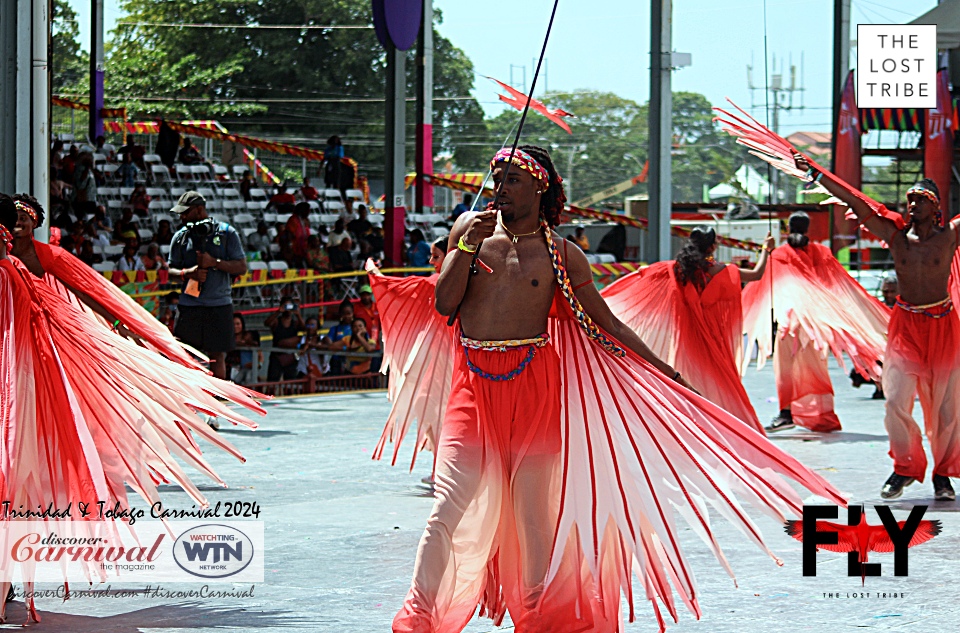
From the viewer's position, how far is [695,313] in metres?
10.5

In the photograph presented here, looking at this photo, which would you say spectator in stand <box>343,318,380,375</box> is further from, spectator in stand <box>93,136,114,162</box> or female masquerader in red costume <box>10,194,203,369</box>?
spectator in stand <box>93,136,114,162</box>

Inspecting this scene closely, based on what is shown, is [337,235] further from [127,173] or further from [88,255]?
[88,255]

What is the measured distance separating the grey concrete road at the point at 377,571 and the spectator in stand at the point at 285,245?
10.0 m

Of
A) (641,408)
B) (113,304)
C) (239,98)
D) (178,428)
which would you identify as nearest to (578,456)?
(641,408)

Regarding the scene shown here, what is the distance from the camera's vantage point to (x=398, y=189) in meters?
19.4

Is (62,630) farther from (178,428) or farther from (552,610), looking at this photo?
(552,610)

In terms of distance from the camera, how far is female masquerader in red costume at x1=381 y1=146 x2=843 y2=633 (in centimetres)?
483

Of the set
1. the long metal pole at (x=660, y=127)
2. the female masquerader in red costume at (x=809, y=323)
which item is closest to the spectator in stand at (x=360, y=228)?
the long metal pole at (x=660, y=127)

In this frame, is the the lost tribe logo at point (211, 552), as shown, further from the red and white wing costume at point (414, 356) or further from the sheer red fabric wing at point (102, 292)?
the red and white wing costume at point (414, 356)

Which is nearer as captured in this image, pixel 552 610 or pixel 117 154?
pixel 552 610

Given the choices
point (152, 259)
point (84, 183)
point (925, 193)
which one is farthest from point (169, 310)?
point (925, 193)

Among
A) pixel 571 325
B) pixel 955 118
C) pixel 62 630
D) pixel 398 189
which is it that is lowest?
pixel 62 630

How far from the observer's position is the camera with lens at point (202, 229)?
34.7 feet

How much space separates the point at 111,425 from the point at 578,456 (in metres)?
1.93
